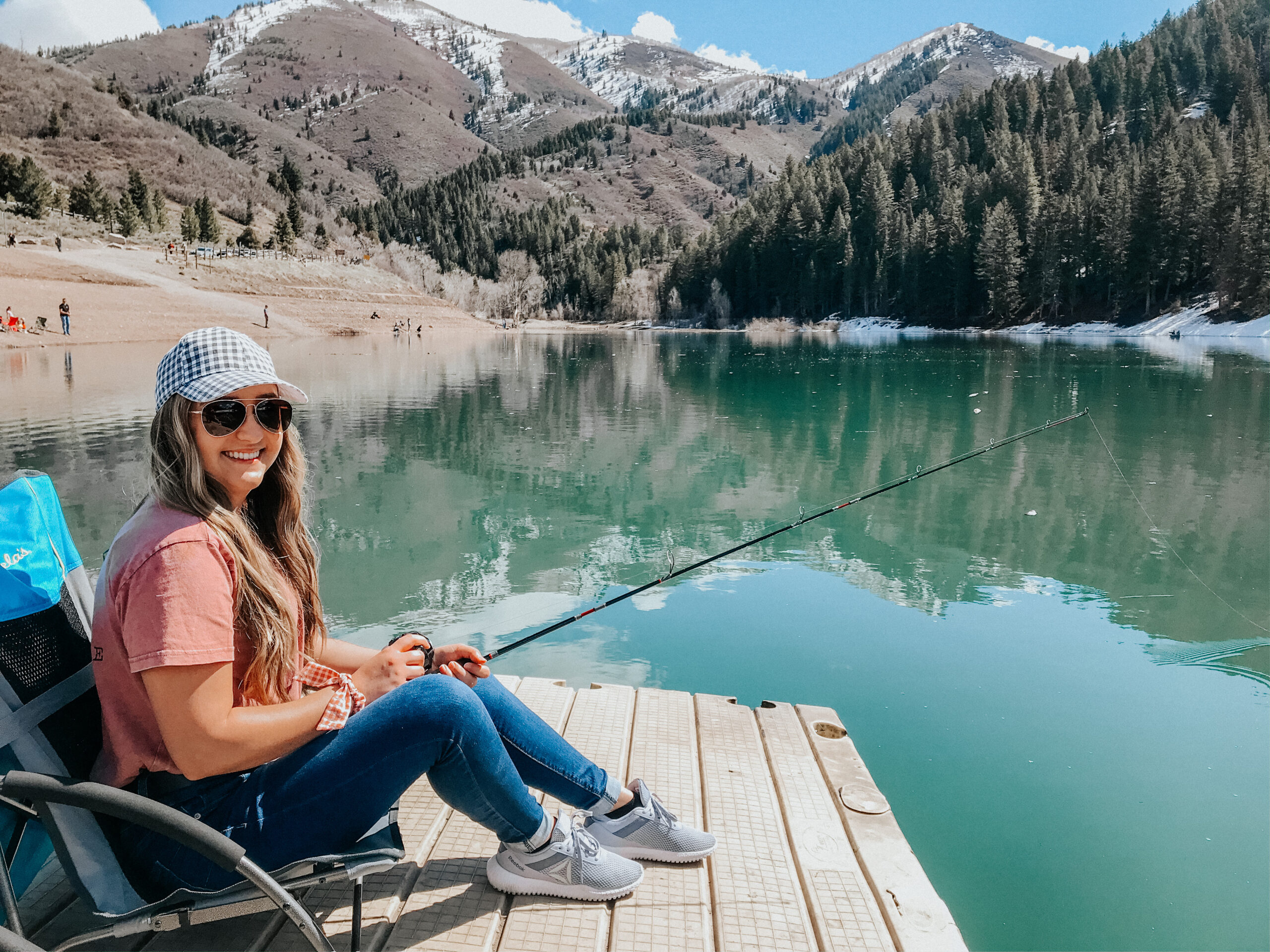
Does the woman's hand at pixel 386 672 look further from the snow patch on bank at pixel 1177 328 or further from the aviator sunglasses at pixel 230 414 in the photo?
the snow patch on bank at pixel 1177 328

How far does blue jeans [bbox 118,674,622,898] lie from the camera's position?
1.88m

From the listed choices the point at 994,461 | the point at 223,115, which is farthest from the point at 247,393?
the point at 223,115

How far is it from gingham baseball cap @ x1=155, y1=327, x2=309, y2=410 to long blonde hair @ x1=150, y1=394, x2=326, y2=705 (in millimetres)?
44

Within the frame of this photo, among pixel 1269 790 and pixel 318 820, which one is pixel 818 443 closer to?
pixel 1269 790

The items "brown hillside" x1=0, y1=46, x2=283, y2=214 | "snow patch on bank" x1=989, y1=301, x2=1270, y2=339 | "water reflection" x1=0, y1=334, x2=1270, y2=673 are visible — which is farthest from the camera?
"brown hillside" x1=0, y1=46, x2=283, y2=214

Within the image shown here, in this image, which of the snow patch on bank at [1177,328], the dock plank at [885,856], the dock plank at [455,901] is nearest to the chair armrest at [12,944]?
the dock plank at [455,901]

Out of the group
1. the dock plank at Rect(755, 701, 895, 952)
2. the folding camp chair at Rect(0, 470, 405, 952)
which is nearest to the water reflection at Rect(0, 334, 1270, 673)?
the folding camp chair at Rect(0, 470, 405, 952)

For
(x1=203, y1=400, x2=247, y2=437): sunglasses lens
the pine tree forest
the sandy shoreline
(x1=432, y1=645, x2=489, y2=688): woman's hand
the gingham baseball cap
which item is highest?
the pine tree forest

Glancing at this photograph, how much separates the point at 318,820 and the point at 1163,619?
21.4 ft

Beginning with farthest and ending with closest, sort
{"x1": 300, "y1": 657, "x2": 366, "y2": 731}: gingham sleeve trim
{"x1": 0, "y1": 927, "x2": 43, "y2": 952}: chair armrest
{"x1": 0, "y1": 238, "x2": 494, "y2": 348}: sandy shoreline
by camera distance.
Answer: {"x1": 0, "y1": 238, "x2": 494, "y2": 348}: sandy shoreline
{"x1": 300, "y1": 657, "x2": 366, "y2": 731}: gingham sleeve trim
{"x1": 0, "y1": 927, "x2": 43, "y2": 952}: chair armrest

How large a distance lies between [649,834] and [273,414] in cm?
164

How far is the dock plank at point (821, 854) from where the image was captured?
92.5 inches

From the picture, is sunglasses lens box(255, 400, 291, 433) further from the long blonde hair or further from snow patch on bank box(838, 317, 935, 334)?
snow patch on bank box(838, 317, 935, 334)

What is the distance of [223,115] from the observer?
19712cm
